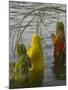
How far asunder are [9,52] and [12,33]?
0.41ft

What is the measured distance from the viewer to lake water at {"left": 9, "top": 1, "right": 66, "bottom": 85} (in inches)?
57.2

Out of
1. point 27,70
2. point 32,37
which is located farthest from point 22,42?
point 27,70

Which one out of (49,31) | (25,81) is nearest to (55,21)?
(49,31)

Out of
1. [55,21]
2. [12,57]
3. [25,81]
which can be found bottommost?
[25,81]

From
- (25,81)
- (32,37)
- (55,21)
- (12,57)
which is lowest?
(25,81)

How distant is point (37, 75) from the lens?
4.84 feet

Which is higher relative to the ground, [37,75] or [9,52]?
[9,52]

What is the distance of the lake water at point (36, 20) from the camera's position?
145cm

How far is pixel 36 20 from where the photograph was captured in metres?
1.49

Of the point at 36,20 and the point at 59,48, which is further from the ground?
the point at 36,20

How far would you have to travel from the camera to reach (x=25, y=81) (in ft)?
4.77

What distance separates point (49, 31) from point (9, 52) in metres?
0.31

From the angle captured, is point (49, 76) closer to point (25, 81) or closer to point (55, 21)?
point (25, 81)

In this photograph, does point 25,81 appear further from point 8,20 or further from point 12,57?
point 8,20
